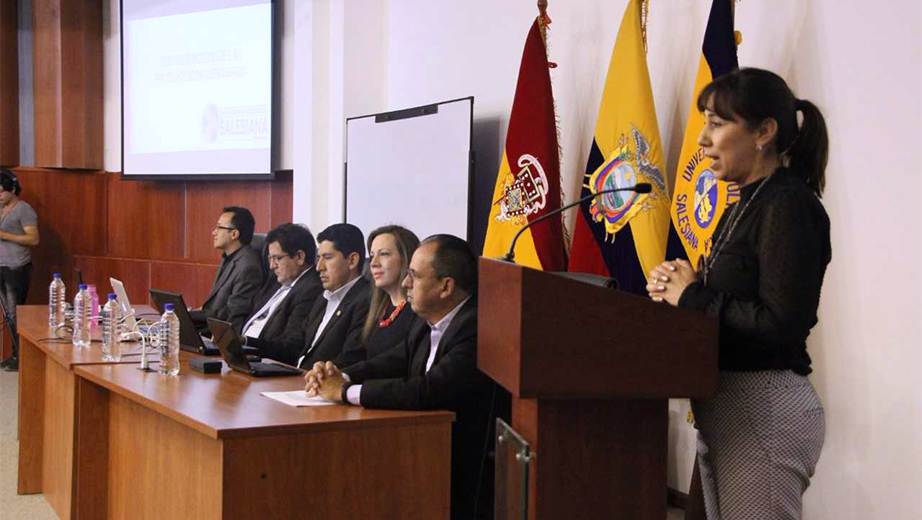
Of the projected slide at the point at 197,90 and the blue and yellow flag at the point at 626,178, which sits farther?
the projected slide at the point at 197,90

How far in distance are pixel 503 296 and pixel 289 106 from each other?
5.85m

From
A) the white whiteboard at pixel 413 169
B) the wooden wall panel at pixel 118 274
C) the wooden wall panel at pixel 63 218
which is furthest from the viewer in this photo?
the wooden wall panel at pixel 63 218

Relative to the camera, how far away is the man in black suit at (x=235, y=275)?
546cm

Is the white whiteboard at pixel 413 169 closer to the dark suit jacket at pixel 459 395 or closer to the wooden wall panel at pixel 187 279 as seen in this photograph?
the wooden wall panel at pixel 187 279

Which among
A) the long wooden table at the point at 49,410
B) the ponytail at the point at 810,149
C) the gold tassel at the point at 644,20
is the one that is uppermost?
the gold tassel at the point at 644,20

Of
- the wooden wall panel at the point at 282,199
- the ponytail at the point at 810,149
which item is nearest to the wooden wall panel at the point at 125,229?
the wooden wall panel at the point at 282,199

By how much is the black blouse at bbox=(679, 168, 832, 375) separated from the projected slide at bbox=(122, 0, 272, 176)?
19.4 feet

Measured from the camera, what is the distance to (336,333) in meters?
3.94

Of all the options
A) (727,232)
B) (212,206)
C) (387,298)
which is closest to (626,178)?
(387,298)

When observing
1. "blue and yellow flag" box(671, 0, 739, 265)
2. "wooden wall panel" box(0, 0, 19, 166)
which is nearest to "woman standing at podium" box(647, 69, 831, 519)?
"blue and yellow flag" box(671, 0, 739, 265)

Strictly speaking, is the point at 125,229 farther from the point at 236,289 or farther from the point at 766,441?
the point at 766,441

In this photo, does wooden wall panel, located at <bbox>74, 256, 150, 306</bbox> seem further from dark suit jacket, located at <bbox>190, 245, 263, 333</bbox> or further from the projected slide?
dark suit jacket, located at <bbox>190, 245, 263, 333</bbox>

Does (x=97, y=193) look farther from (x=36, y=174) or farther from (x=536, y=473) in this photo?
(x=536, y=473)

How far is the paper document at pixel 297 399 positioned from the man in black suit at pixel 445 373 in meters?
0.03
